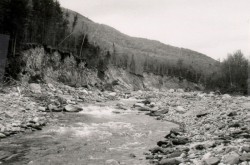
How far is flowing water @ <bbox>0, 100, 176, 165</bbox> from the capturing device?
1245 centimetres

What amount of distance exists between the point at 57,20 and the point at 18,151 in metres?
42.7

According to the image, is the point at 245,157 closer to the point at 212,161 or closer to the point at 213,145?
the point at 212,161

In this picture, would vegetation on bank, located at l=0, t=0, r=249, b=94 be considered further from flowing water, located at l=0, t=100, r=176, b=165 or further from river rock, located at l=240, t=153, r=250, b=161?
river rock, located at l=240, t=153, r=250, b=161

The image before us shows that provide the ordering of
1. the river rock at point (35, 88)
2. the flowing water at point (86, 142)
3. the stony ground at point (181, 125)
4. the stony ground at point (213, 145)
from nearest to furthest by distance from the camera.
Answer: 1. the stony ground at point (213, 145)
2. the stony ground at point (181, 125)
3. the flowing water at point (86, 142)
4. the river rock at point (35, 88)

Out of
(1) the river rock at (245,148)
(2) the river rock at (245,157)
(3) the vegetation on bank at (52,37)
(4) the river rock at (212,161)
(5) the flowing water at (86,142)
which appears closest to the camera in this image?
(2) the river rock at (245,157)

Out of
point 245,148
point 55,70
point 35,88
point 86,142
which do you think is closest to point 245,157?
point 245,148

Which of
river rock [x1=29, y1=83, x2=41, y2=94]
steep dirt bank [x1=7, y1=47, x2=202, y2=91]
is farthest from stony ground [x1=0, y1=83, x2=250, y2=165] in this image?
steep dirt bank [x1=7, y1=47, x2=202, y2=91]

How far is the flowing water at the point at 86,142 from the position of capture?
12.4 m

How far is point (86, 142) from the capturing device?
1565cm

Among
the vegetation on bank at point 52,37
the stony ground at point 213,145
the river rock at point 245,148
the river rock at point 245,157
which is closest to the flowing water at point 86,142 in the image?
the stony ground at point 213,145

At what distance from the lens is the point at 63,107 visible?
27.2 metres

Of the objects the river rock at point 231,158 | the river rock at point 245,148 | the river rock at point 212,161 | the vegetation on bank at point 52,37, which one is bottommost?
the river rock at point 212,161

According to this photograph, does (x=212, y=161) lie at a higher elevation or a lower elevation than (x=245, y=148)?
lower

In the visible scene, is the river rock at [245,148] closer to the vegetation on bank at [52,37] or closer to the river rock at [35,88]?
the river rock at [35,88]
